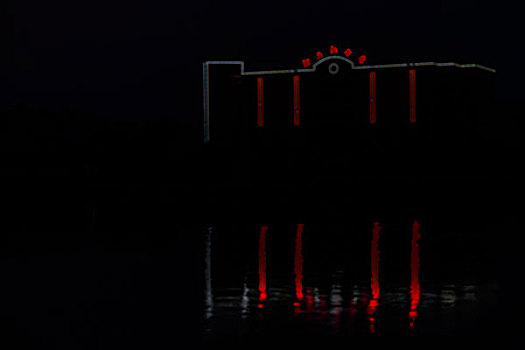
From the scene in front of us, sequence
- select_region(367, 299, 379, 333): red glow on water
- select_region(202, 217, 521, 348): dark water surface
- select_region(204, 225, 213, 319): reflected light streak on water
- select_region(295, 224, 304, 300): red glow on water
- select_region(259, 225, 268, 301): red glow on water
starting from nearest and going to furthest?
select_region(202, 217, 521, 348): dark water surface
select_region(367, 299, 379, 333): red glow on water
select_region(204, 225, 213, 319): reflected light streak on water
select_region(259, 225, 268, 301): red glow on water
select_region(295, 224, 304, 300): red glow on water

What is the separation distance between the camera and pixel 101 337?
9.68 metres

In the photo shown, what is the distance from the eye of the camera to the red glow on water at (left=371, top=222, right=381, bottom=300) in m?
13.5

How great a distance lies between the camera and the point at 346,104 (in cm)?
8006

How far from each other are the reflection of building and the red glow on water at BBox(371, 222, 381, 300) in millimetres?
53208

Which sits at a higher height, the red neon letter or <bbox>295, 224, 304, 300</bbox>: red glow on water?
the red neon letter

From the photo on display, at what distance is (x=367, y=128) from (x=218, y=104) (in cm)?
1439

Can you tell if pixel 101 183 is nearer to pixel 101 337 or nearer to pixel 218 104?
pixel 218 104

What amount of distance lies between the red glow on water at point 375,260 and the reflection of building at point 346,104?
53208 millimetres

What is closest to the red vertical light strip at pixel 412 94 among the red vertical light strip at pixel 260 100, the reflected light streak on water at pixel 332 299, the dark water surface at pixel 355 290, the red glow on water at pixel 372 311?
the red vertical light strip at pixel 260 100

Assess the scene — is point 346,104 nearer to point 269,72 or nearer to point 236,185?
point 269,72

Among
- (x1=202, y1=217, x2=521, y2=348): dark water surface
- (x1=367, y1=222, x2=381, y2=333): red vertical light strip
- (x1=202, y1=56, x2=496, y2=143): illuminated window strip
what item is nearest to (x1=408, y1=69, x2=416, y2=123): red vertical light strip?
(x1=202, y1=56, x2=496, y2=143): illuminated window strip

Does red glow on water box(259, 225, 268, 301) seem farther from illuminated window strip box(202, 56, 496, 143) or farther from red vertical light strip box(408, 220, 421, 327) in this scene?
illuminated window strip box(202, 56, 496, 143)

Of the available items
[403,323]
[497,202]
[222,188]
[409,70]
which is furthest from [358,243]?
[409,70]

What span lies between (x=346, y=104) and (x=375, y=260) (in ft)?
207
